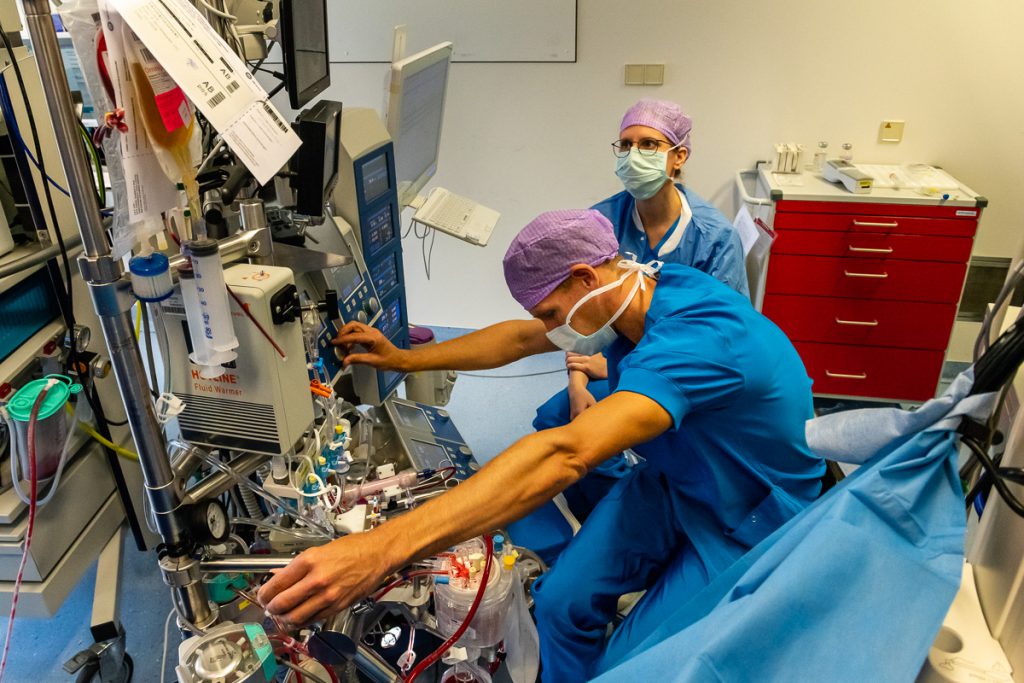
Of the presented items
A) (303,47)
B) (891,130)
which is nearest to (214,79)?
(303,47)

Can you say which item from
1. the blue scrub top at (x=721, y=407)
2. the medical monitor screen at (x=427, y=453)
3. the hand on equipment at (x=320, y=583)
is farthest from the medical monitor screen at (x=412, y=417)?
the hand on equipment at (x=320, y=583)

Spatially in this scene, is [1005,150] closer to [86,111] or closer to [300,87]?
[300,87]

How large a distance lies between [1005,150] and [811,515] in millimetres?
3043

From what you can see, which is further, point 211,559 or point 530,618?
point 530,618

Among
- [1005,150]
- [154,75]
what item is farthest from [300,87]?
[1005,150]

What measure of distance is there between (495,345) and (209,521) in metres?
0.98

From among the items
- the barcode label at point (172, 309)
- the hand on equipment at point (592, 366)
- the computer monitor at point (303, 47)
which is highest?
the computer monitor at point (303, 47)

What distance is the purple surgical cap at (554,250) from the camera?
1470 millimetres

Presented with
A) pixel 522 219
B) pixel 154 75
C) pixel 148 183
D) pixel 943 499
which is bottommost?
pixel 522 219

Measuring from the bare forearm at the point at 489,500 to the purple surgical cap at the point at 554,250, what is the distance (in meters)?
0.42

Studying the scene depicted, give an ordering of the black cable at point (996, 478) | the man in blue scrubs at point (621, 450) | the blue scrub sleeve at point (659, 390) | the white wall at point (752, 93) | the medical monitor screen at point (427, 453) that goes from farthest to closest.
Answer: the white wall at point (752, 93) < the medical monitor screen at point (427, 453) < the blue scrub sleeve at point (659, 390) < the man in blue scrubs at point (621, 450) < the black cable at point (996, 478)

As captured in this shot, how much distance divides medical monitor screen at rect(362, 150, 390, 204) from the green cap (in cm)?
72

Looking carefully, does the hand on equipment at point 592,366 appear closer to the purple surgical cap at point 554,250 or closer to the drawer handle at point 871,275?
A: the purple surgical cap at point 554,250

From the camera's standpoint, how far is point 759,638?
747 millimetres
